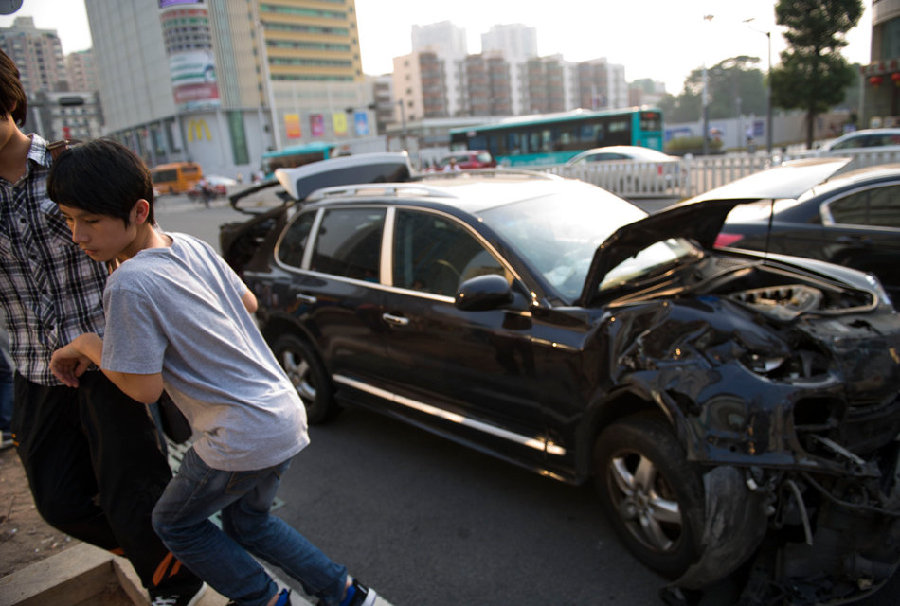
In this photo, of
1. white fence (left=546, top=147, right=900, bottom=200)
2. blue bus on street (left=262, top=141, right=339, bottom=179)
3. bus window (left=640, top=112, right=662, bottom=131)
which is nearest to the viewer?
white fence (left=546, top=147, right=900, bottom=200)

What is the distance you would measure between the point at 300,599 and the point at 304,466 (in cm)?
169

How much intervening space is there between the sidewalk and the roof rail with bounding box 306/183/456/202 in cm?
240

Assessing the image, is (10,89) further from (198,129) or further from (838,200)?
(198,129)

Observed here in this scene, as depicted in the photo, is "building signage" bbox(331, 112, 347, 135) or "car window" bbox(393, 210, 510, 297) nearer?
"car window" bbox(393, 210, 510, 297)

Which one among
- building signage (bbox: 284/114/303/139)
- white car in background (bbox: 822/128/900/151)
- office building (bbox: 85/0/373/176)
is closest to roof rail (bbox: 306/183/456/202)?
white car in background (bbox: 822/128/900/151)

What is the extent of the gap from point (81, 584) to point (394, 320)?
6.43ft

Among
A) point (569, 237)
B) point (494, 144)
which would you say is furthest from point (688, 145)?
point (569, 237)

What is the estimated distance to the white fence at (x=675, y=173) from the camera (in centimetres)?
1473

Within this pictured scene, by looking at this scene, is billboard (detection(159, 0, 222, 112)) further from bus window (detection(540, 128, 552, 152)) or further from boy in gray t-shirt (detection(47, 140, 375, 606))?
boy in gray t-shirt (detection(47, 140, 375, 606))

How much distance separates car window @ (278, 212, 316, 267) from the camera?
466 cm

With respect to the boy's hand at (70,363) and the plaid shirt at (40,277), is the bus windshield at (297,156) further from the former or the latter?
the boy's hand at (70,363)

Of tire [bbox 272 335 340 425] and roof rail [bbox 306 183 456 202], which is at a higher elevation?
roof rail [bbox 306 183 456 202]

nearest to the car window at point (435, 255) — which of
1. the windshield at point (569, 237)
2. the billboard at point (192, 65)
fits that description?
the windshield at point (569, 237)

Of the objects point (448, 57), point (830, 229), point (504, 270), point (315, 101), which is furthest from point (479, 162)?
point (448, 57)
